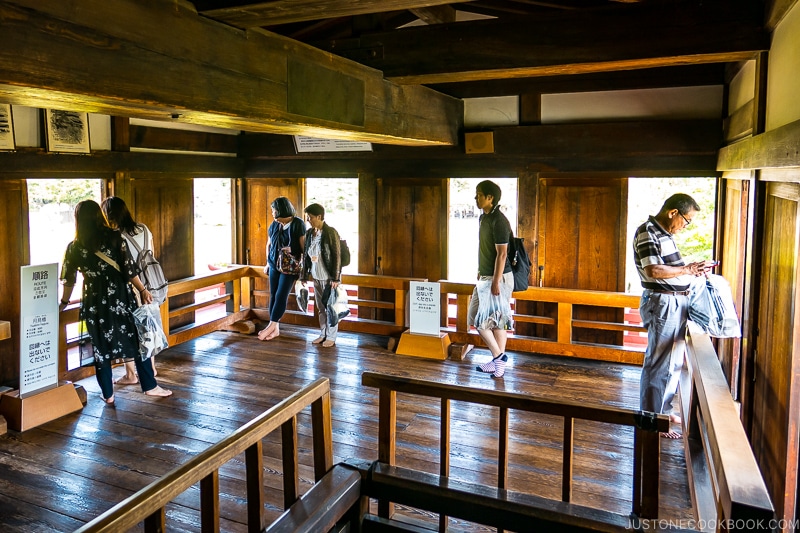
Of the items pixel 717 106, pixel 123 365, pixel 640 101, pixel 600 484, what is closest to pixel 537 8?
pixel 640 101

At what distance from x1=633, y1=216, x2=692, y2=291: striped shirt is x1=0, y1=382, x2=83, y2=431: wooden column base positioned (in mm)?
4304

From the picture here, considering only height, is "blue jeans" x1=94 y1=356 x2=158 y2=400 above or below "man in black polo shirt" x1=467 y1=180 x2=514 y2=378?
below

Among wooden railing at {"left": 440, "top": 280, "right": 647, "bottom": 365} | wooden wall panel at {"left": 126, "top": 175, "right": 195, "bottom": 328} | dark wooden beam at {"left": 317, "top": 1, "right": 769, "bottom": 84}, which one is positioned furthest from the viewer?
wooden wall panel at {"left": 126, "top": 175, "right": 195, "bottom": 328}

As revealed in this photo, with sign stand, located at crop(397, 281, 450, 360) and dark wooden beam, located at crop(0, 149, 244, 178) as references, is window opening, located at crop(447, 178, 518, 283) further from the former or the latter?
dark wooden beam, located at crop(0, 149, 244, 178)

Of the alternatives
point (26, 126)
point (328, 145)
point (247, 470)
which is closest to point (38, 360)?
point (26, 126)

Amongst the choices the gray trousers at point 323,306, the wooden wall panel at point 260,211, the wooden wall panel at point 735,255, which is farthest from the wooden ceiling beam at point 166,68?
the wooden wall panel at point 260,211

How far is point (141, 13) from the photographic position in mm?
2285

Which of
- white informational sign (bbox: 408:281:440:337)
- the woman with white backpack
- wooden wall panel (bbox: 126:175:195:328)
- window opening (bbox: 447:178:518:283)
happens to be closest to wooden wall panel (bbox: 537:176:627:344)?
window opening (bbox: 447:178:518:283)

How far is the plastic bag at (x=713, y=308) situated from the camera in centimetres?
379

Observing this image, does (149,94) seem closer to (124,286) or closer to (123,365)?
(124,286)

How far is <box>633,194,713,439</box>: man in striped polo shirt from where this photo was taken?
3.96 meters

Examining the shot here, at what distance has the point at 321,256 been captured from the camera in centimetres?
638

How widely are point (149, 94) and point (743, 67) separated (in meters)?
4.19

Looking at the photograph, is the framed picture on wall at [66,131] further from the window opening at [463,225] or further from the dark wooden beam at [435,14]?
the window opening at [463,225]
